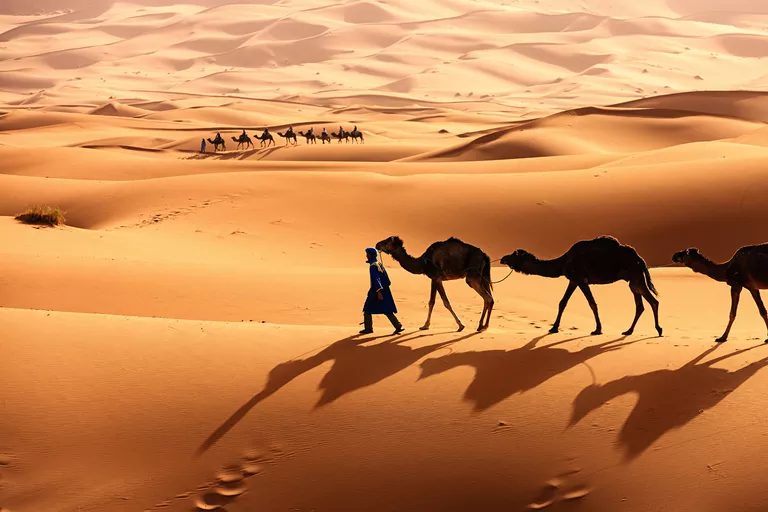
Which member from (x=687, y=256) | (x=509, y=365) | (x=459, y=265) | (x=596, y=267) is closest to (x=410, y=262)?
(x=459, y=265)

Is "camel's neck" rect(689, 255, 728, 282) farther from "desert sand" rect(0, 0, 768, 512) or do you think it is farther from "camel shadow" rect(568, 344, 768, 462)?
"camel shadow" rect(568, 344, 768, 462)

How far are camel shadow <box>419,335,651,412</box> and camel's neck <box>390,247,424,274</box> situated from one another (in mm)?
1627

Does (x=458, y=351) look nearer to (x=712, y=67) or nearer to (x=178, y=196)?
(x=178, y=196)

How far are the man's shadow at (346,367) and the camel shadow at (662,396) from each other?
5.99 feet

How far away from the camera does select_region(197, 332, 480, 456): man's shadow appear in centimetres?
784

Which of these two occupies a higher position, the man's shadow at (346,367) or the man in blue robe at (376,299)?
the man in blue robe at (376,299)

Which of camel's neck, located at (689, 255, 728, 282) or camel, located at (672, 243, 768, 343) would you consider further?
camel's neck, located at (689, 255, 728, 282)

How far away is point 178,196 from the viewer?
23.8 metres

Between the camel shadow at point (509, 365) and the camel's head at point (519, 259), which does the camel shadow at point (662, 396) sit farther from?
the camel's head at point (519, 259)

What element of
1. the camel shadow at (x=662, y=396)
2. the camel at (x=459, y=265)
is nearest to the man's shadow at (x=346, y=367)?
the camel at (x=459, y=265)

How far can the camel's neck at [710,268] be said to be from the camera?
923 cm

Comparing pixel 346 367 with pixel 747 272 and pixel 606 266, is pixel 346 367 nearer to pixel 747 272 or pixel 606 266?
pixel 606 266

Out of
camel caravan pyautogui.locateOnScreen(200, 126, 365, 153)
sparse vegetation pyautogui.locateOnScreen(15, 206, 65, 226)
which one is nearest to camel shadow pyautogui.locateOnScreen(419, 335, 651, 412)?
sparse vegetation pyautogui.locateOnScreen(15, 206, 65, 226)

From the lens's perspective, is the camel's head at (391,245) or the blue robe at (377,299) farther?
the camel's head at (391,245)
